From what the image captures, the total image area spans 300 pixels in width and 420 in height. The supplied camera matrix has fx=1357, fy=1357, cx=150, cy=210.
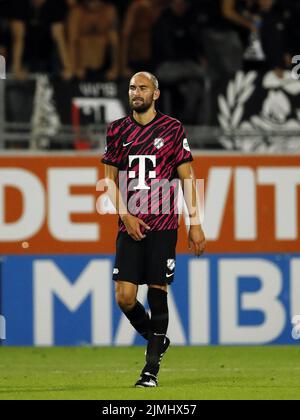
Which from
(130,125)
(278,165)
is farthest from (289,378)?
(278,165)

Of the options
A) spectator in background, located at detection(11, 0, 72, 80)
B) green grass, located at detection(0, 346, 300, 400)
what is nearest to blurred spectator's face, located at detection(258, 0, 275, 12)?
spectator in background, located at detection(11, 0, 72, 80)

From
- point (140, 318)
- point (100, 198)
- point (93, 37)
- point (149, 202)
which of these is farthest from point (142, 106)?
point (93, 37)

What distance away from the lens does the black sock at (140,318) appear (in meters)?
10.6

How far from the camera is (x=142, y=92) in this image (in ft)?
33.3

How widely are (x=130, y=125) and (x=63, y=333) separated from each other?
5.09 m

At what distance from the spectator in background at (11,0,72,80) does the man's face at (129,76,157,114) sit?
22.6 ft

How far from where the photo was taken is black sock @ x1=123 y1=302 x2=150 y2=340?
10648 mm

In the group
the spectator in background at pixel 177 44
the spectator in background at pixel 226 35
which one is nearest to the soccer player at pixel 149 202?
the spectator in background at pixel 177 44

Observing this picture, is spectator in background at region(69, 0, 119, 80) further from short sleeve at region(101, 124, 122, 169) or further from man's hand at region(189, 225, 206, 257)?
man's hand at region(189, 225, 206, 257)

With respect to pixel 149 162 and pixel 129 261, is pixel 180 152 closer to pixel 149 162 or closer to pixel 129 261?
pixel 149 162

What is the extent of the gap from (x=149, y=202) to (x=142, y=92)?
0.86 metres

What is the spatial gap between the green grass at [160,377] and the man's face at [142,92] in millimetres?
2129

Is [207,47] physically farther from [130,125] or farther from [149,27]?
[130,125]

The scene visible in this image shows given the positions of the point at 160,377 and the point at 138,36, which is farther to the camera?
the point at 138,36
